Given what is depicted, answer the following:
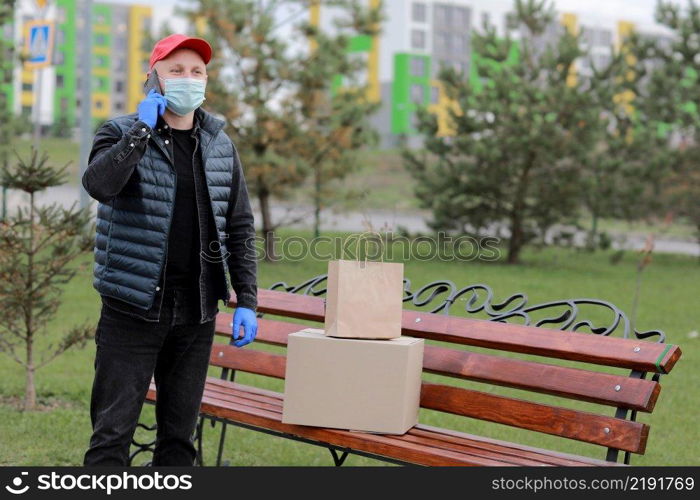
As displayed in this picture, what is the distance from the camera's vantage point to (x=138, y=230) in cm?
317

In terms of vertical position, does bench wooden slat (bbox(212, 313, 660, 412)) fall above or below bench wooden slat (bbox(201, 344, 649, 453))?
above

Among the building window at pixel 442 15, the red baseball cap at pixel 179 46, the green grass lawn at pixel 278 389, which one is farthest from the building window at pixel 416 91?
the red baseball cap at pixel 179 46

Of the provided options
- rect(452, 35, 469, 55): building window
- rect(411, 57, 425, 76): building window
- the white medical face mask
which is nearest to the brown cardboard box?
the white medical face mask

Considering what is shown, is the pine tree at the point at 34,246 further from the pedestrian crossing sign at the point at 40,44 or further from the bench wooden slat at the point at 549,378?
the pedestrian crossing sign at the point at 40,44

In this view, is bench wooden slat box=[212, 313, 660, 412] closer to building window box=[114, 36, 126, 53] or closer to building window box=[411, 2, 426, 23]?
building window box=[411, 2, 426, 23]

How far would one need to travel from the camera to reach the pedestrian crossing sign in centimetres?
1420

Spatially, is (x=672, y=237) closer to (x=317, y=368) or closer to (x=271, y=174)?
(x=271, y=174)

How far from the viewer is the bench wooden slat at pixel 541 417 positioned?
10.8 feet

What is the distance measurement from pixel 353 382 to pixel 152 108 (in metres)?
1.20

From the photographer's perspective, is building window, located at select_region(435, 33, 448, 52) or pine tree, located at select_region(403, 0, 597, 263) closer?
pine tree, located at select_region(403, 0, 597, 263)

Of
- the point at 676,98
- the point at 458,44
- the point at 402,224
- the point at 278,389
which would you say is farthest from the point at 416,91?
the point at 278,389

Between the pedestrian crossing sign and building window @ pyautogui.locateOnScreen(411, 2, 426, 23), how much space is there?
45.2 meters

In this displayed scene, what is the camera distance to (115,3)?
66938 millimetres

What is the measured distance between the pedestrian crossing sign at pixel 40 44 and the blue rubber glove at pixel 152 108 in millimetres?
11600
